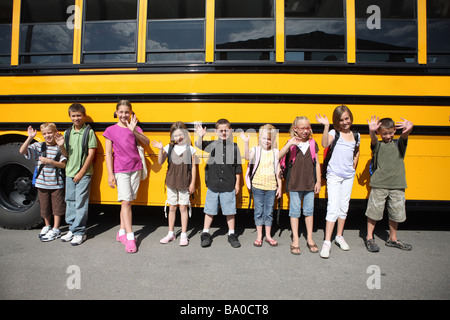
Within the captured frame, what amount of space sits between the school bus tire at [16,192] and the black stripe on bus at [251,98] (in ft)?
2.13

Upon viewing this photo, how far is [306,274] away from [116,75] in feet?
8.69

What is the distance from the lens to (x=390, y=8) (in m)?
2.81

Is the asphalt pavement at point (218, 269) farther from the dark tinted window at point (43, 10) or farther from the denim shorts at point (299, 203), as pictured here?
the dark tinted window at point (43, 10)

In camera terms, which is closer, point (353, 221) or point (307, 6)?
point (307, 6)

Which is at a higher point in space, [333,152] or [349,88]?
[349,88]

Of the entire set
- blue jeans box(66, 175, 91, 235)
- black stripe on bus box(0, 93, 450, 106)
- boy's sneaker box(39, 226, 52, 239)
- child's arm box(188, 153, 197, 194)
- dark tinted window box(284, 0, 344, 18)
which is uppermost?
dark tinted window box(284, 0, 344, 18)

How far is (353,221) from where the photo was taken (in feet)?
11.7

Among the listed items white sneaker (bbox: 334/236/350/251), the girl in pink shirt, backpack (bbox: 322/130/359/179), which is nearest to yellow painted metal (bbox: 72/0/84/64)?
the girl in pink shirt

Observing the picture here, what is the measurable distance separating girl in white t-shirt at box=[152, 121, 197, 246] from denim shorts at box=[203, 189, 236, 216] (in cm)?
20

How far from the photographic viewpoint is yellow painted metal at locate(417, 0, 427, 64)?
2.73 m

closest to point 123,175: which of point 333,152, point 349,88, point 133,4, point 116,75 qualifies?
point 116,75

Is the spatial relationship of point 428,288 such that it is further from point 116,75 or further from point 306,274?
point 116,75

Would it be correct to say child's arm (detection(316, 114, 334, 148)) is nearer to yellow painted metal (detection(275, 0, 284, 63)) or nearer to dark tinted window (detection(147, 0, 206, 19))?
yellow painted metal (detection(275, 0, 284, 63))

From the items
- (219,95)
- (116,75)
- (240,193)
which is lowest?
(240,193)
